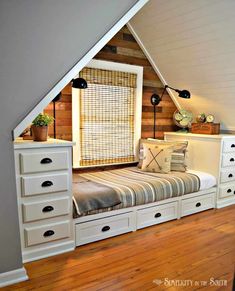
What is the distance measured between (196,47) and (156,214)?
6.72 ft

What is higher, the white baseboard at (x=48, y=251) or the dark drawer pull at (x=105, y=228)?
the dark drawer pull at (x=105, y=228)

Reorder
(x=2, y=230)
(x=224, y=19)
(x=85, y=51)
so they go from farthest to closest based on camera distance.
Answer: (x=224, y=19), (x=85, y=51), (x=2, y=230)

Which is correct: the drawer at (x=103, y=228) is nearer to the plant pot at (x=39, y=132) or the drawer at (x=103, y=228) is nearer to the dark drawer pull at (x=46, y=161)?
the dark drawer pull at (x=46, y=161)

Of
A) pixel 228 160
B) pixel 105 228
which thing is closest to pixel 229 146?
pixel 228 160

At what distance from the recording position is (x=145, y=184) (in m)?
2.77

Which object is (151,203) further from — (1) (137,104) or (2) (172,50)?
(2) (172,50)

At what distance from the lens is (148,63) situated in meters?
3.73

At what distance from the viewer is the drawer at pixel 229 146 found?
11.0 feet

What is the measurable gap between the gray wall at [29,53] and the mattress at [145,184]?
64cm

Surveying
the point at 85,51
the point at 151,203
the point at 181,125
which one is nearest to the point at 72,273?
the point at 151,203

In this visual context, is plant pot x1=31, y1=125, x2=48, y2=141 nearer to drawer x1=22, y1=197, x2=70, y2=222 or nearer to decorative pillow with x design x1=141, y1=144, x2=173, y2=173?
drawer x1=22, y1=197, x2=70, y2=222

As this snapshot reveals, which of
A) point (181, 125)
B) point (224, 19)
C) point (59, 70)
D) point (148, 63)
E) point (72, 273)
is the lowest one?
point (72, 273)

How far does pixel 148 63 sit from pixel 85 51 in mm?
2011

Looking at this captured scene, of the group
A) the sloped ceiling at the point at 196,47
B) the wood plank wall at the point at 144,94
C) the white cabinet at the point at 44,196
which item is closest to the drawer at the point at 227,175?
the sloped ceiling at the point at 196,47
